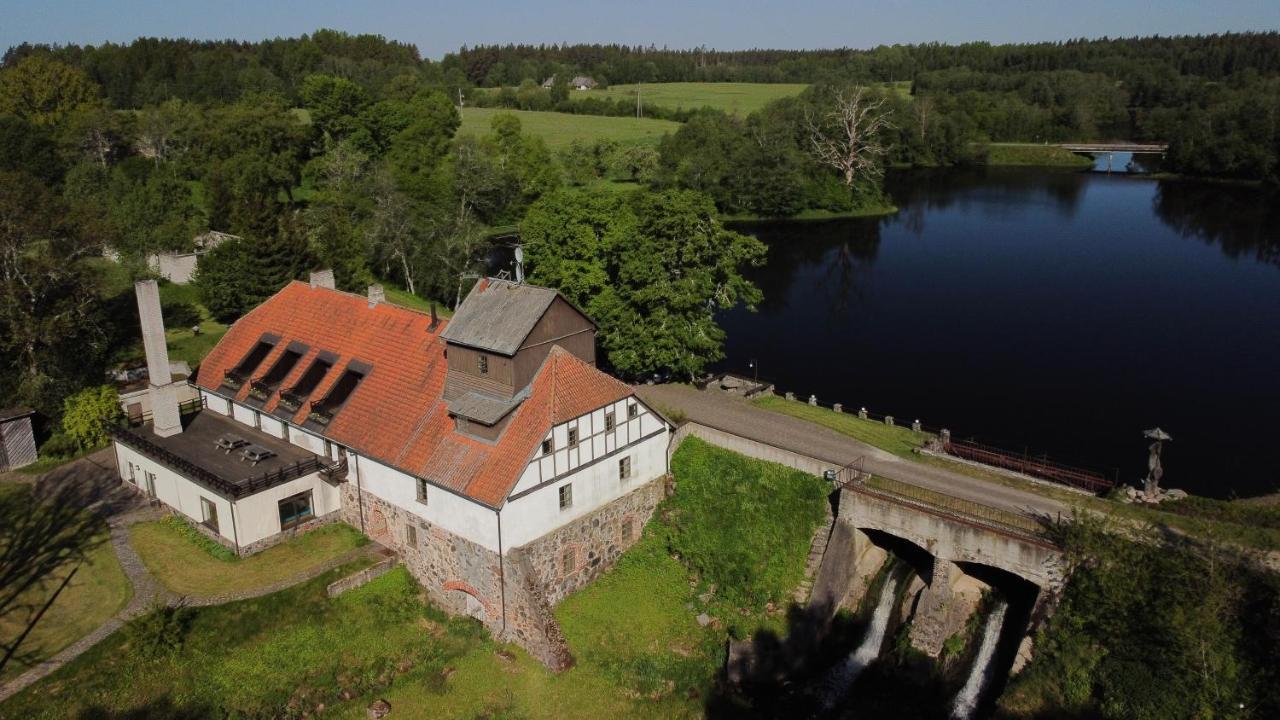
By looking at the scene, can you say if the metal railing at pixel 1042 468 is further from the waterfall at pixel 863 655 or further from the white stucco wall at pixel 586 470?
the white stucco wall at pixel 586 470

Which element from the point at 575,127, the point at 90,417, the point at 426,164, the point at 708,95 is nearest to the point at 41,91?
the point at 426,164

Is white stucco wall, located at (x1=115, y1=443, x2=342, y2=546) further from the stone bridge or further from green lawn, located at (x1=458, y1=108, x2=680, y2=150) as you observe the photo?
green lawn, located at (x1=458, y1=108, x2=680, y2=150)

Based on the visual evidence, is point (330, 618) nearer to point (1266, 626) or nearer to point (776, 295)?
point (1266, 626)

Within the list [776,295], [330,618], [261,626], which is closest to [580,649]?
[330,618]

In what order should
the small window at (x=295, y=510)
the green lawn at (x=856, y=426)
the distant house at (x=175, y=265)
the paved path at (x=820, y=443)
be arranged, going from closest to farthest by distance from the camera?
1. the paved path at (x=820, y=443)
2. the small window at (x=295, y=510)
3. the green lawn at (x=856, y=426)
4. the distant house at (x=175, y=265)

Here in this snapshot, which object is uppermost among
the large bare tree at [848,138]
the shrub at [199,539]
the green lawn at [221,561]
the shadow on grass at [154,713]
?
the large bare tree at [848,138]

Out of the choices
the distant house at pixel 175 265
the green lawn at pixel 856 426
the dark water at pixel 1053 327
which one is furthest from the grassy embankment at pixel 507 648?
the distant house at pixel 175 265
